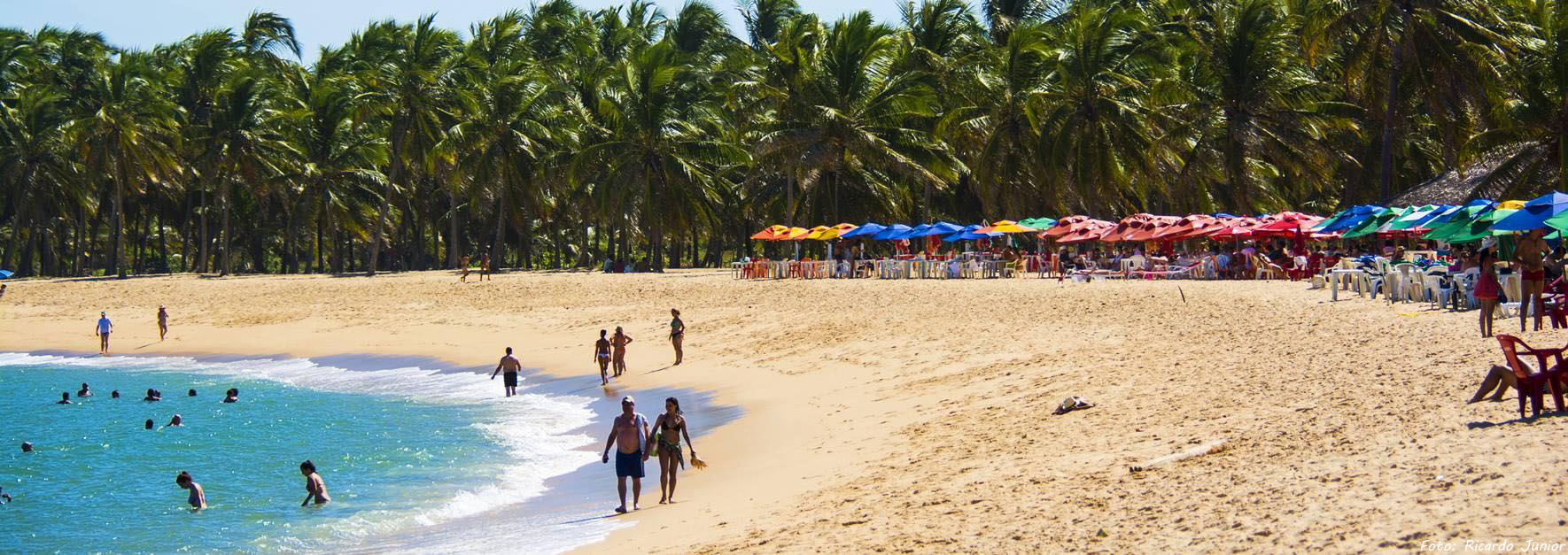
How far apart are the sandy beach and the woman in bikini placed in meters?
0.22

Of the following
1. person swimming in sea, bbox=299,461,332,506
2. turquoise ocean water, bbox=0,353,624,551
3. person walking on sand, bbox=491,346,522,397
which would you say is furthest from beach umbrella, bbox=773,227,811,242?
person swimming in sea, bbox=299,461,332,506

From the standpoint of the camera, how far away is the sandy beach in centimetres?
785

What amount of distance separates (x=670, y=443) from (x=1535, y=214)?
35.9 ft

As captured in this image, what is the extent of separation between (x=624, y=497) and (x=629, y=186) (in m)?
30.3

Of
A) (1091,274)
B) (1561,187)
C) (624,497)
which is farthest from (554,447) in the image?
(1561,187)

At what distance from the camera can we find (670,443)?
11750 millimetres

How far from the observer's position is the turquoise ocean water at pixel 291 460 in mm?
12797

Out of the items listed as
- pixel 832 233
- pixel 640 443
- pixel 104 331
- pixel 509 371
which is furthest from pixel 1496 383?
pixel 104 331

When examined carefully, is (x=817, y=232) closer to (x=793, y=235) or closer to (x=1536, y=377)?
(x=793, y=235)

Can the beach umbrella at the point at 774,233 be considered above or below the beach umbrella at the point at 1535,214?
above

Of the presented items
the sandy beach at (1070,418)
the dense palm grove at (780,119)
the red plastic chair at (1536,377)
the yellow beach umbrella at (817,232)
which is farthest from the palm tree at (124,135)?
the red plastic chair at (1536,377)

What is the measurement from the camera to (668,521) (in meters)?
11.0

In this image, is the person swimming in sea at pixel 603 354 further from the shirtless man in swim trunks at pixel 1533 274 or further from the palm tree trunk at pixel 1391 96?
the palm tree trunk at pixel 1391 96

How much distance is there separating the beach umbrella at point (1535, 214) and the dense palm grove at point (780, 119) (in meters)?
14.3
